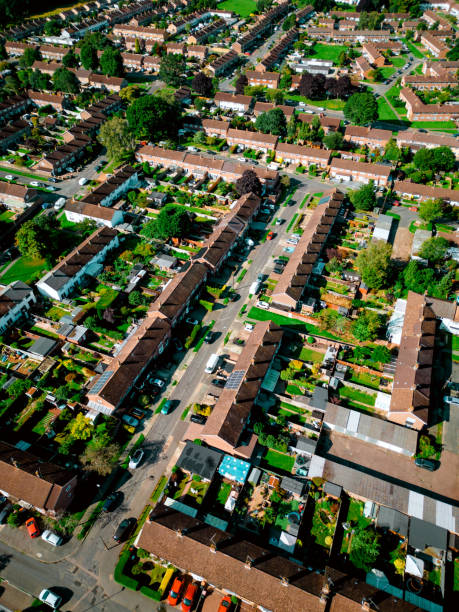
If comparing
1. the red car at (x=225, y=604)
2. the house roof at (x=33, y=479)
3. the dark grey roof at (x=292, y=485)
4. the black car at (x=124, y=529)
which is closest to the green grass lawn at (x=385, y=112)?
the dark grey roof at (x=292, y=485)

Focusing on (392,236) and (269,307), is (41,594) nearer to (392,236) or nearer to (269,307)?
(269,307)

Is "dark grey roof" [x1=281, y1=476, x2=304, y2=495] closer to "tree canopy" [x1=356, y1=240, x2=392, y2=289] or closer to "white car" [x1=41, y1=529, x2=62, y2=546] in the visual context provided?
"white car" [x1=41, y1=529, x2=62, y2=546]

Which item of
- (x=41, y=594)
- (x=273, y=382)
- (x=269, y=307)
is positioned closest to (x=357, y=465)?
(x=273, y=382)

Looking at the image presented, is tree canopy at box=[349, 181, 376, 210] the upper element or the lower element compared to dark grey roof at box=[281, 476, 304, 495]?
upper

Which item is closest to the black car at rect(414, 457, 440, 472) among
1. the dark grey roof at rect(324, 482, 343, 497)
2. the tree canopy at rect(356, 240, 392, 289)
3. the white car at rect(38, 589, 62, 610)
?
the dark grey roof at rect(324, 482, 343, 497)

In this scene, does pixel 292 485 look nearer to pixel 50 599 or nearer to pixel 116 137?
pixel 50 599
